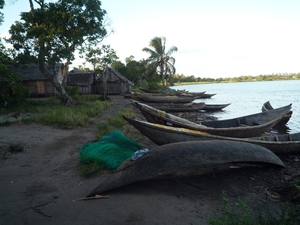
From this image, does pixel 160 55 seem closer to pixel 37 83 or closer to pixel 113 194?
pixel 37 83

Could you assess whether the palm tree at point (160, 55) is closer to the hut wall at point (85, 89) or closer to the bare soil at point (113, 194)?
the hut wall at point (85, 89)

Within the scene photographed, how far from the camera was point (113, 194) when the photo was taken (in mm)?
3902

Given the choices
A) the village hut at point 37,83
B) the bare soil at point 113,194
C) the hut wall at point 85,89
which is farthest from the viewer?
the hut wall at point 85,89

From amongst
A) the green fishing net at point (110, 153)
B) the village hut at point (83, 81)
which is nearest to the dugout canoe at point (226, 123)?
the green fishing net at point (110, 153)

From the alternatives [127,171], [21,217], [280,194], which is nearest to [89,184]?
[127,171]

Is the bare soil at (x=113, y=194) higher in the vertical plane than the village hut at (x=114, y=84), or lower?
lower

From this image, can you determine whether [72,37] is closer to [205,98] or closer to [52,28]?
[52,28]

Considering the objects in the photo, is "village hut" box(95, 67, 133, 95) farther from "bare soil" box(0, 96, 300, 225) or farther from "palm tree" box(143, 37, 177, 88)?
"bare soil" box(0, 96, 300, 225)

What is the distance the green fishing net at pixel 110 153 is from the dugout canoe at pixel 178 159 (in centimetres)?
88

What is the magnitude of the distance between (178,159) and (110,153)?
6.90 feet

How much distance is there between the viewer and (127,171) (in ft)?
13.7

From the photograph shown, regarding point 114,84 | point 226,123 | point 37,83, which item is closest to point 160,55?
point 114,84

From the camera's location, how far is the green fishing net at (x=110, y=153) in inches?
208

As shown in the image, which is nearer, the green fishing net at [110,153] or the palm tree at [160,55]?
the green fishing net at [110,153]
